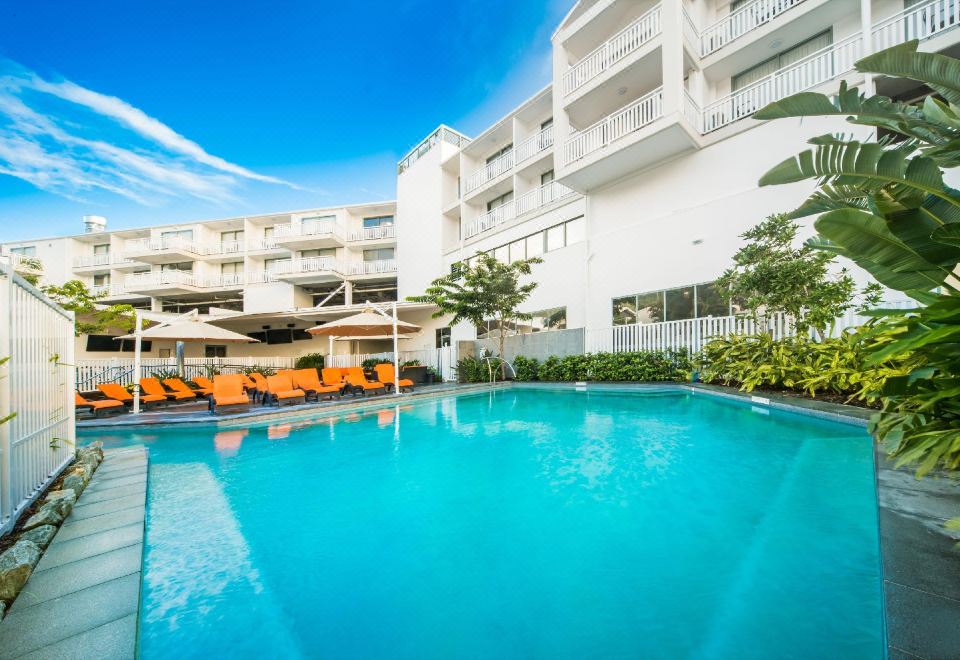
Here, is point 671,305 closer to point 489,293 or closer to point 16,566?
point 489,293

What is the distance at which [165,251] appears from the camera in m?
25.6

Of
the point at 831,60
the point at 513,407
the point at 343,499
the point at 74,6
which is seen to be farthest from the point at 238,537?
the point at 74,6

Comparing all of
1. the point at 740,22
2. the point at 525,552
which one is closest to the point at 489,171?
the point at 740,22

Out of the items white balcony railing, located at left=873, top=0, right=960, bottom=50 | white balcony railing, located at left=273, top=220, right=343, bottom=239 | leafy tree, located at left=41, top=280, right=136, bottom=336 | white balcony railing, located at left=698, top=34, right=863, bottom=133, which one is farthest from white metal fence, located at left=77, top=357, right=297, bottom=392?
white balcony railing, located at left=873, top=0, right=960, bottom=50

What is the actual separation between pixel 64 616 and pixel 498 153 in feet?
71.2

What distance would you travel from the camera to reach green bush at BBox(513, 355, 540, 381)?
1534 cm

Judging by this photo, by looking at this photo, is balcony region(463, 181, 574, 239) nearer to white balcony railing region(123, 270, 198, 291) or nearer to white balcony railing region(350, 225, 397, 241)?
white balcony railing region(350, 225, 397, 241)

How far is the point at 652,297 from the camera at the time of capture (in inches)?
512

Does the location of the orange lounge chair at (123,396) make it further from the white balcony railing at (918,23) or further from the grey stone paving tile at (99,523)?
the white balcony railing at (918,23)

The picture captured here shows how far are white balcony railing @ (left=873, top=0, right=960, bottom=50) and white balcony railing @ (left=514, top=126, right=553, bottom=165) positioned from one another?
10.00 meters

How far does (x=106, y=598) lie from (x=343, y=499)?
2140 millimetres

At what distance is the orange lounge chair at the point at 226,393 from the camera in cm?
941

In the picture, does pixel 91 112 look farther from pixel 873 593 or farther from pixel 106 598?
pixel 873 593

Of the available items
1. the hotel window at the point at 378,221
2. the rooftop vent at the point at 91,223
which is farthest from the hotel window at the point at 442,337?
the rooftop vent at the point at 91,223
